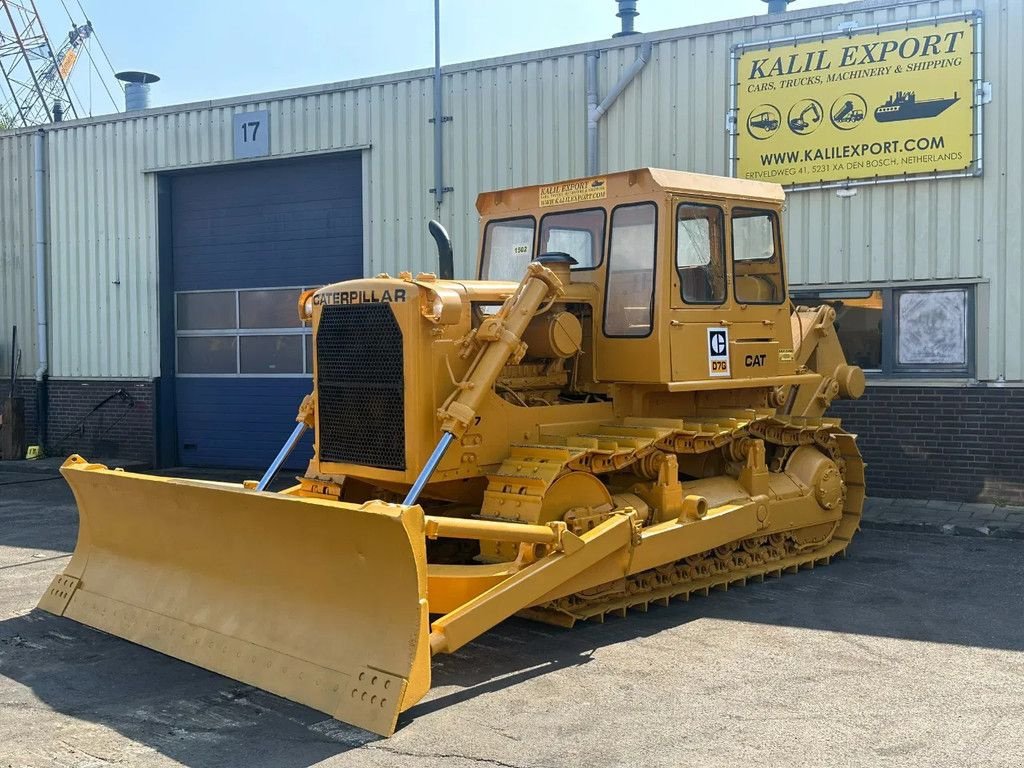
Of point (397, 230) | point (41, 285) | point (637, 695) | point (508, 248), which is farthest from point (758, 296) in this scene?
point (41, 285)

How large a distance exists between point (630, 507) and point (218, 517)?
103 inches

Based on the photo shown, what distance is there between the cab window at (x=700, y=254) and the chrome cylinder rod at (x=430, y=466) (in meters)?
2.27

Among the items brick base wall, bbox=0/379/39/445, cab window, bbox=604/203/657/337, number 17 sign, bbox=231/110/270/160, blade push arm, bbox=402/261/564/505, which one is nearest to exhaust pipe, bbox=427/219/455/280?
blade push arm, bbox=402/261/564/505

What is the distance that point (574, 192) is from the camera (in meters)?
8.09

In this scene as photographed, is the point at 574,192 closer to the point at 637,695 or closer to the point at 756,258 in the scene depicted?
the point at 756,258

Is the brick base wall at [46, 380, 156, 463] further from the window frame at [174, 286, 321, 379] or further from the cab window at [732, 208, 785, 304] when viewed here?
the cab window at [732, 208, 785, 304]

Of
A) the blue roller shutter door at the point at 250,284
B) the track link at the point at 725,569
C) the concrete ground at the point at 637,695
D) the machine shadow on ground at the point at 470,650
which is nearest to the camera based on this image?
the concrete ground at the point at 637,695

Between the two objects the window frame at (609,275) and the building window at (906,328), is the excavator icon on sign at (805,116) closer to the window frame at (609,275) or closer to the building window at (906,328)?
the building window at (906,328)

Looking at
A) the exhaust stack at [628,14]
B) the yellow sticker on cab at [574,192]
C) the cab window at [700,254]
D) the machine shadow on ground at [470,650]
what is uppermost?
the exhaust stack at [628,14]

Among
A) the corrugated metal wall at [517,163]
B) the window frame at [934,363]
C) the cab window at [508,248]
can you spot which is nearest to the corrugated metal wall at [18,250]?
the corrugated metal wall at [517,163]

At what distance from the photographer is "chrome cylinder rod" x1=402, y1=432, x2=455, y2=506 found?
6.10 metres

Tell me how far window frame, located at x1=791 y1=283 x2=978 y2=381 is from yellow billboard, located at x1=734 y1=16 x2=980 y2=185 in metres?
1.18

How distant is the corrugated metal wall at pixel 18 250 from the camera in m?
17.5

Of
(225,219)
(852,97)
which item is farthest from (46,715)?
(225,219)
